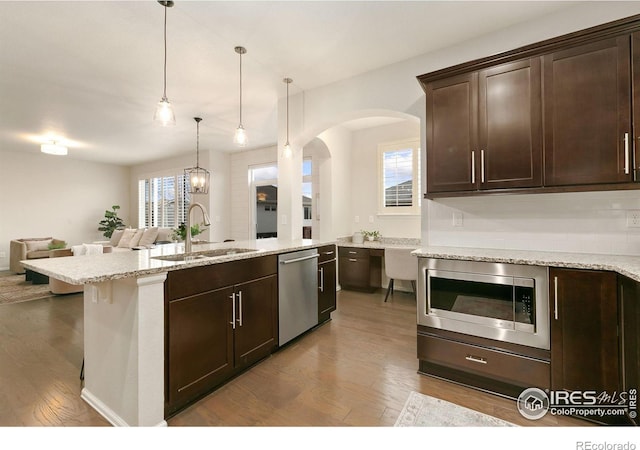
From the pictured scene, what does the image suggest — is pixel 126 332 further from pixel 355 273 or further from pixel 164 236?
pixel 164 236

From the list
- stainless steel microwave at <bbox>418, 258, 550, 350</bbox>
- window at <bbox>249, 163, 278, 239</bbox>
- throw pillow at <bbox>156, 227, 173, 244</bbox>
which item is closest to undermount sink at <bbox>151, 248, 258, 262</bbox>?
stainless steel microwave at <bbox>418, 258, 550, 350</bbox>

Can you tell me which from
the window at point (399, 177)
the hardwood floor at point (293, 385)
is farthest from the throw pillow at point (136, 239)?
the window at point (399, 177)

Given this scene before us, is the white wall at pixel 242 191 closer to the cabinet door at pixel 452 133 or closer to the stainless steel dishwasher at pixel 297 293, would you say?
the stainless steel dishwasher at pixel 297 293

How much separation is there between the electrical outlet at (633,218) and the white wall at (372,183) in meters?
2.70

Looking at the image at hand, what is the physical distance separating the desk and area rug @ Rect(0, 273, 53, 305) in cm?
471

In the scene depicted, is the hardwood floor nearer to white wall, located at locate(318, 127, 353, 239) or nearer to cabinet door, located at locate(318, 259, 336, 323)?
cabinet door, located at locate(318, 259, 336, 323)

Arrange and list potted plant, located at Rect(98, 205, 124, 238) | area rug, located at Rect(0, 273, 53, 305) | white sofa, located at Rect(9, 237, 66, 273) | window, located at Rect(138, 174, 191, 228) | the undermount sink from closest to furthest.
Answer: the undermount sink, area rug, located at Rect(0, 273, 53, 305), white sofa, located at Rect(9, 237, 66, 273), window, located at Rect(138, 174, 191, 228), potted plant, located at Rect(98, 205, 124, 238)

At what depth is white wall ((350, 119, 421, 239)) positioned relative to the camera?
4.82 m

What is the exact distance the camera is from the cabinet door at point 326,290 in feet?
10.7

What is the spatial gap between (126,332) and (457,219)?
2.67 meters

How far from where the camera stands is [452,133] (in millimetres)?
2402

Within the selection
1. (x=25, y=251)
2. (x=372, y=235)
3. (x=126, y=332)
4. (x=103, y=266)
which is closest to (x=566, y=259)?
(x=126, y=332)

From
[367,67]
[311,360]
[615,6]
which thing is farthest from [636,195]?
[311,360]

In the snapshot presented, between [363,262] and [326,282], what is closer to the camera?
[326,282]
